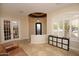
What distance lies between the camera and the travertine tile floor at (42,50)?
6.98 ft

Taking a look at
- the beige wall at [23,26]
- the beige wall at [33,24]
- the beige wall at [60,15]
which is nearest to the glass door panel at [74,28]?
the beige wall at [60,15]

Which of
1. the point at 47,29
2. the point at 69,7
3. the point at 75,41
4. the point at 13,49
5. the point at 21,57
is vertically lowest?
the point at 21,57

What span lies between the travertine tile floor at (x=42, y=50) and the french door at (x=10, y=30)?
0.21m

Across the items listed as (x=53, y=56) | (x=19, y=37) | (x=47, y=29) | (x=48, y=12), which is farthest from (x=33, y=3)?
(x=53, y=56)

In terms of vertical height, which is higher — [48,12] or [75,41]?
[48,12]

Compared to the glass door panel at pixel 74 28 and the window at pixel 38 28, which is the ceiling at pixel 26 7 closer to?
the window at pixel 38 28

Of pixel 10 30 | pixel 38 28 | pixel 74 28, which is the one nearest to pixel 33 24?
pixel 38 28

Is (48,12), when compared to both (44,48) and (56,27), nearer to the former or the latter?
(56,27)

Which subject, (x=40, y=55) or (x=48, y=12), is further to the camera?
(x=48, y=12)

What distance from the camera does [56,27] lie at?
2303mm

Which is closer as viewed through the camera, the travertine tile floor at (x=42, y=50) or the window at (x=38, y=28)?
the travertine tile floor at (x=42, y=50)

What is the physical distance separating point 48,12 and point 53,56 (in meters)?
0.97

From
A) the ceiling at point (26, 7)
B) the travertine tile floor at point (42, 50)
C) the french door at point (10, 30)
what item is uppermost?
the ceiling at point (26, 7)

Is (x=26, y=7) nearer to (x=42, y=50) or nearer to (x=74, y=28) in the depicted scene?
(x=42, y=50)
